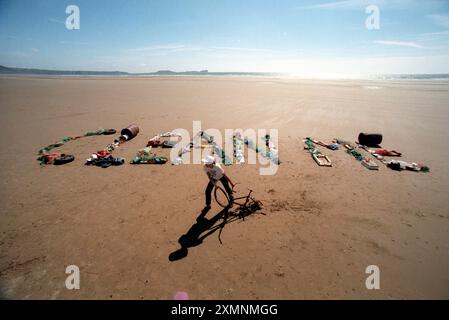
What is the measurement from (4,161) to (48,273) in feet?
36.0

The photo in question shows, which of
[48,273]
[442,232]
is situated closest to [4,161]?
[48,273]

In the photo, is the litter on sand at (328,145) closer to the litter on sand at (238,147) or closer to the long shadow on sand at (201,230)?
the litter on sand at (238,147)

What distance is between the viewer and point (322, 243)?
7.14 metres

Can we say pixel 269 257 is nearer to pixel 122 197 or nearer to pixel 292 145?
pixel 122 197

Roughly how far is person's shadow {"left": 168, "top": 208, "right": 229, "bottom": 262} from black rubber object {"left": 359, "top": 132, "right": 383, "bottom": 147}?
1203cm

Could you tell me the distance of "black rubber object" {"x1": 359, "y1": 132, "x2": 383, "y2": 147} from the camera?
49.6ft

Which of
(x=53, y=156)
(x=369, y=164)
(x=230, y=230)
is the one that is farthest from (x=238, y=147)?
(x=53, y=156)

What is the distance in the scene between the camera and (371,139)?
1517cm

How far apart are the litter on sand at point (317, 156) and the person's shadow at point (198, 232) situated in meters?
6.87

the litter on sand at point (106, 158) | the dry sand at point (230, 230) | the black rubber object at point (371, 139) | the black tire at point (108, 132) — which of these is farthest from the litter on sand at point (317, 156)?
the black tire at point (108, 132)

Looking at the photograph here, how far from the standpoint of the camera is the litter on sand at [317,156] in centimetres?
1254

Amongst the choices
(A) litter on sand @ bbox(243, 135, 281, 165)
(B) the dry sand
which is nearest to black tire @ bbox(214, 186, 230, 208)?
(B) the dry sand

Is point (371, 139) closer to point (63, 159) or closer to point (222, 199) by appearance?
point (222, 199)
